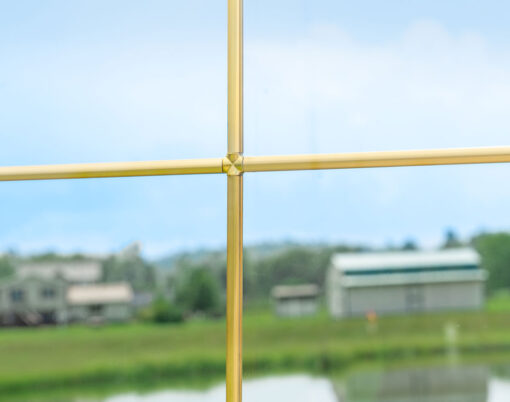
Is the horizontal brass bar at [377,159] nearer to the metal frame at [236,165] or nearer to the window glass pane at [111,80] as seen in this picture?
the metal frame at [236,165]

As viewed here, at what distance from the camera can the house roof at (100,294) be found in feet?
3.50

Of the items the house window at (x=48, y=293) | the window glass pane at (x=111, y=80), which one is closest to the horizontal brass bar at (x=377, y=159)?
the window glass pane at (x=111, y=80)

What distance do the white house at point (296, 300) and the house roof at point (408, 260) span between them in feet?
0.25

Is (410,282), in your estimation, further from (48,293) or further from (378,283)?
(48,293)

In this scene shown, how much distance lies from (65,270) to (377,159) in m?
0.66

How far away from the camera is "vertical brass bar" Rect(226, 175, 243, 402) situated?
0.97 meters

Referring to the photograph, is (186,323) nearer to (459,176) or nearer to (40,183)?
(40,183)

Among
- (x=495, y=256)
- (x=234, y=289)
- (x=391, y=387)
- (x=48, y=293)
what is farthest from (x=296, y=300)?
(x=48, y=293)

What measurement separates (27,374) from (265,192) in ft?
2.00

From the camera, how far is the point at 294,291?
1019mm

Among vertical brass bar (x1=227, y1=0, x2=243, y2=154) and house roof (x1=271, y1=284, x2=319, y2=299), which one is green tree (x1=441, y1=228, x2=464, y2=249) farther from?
vertical brass bar (x1=227, y1=0, x2=243, y2=154)

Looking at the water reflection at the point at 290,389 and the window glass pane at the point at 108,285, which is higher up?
the window glass pane at the point at 108,285

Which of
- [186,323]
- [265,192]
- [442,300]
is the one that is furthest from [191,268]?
[442,300]

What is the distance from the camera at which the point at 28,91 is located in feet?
3.65
